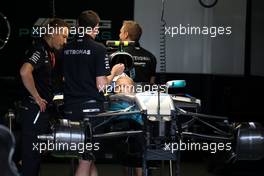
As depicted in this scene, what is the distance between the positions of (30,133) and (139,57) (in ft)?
4.09

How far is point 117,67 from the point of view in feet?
13.6

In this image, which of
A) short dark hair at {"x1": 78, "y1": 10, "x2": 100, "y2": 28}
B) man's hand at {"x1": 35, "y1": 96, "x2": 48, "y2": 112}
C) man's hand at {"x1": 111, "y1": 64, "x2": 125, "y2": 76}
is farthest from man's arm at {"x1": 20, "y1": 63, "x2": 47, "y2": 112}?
man's hand at {"x1": 111, "y1": 64, "x2": 125, "y2": 76}

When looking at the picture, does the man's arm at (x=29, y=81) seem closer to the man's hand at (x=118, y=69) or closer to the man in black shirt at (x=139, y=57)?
the man's hand at (x=118, y=69)

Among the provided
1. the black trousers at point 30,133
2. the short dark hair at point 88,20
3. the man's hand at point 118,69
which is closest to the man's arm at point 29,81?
the black trousers at point 30,133

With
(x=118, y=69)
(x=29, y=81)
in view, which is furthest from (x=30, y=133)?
(x=118, y=69)

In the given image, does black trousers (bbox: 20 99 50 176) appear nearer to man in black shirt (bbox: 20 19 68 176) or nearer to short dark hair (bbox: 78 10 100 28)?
man in black shirt (bbox: 20 19 68 176)

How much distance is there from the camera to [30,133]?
4.57 m

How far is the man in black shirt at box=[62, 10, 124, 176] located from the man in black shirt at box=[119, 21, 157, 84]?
0.78m

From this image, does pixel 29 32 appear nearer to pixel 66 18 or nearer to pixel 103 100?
pixel 66 18

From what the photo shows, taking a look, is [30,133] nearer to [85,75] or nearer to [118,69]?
[85,75]

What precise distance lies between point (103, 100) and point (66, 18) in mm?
3087

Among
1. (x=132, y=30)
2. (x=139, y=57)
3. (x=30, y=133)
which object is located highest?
(x=132, y=30)

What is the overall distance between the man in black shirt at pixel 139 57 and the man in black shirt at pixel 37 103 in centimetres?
72

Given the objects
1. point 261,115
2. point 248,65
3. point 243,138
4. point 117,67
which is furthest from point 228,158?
point 248,65
